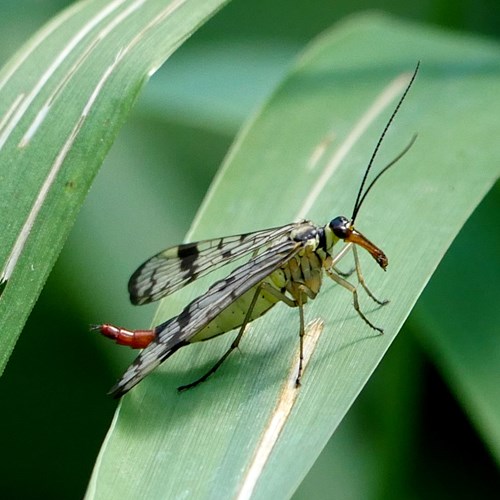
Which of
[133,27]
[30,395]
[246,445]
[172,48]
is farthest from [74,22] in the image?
[30,395]

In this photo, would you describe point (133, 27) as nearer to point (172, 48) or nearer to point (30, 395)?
point (172, 48)

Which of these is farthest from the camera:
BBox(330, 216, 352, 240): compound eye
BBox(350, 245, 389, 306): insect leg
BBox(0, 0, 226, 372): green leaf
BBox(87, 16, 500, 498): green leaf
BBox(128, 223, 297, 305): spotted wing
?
BBox(128, 223, 297, 305): spotted wing

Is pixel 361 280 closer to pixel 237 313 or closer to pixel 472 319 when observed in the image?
pixel 237 313

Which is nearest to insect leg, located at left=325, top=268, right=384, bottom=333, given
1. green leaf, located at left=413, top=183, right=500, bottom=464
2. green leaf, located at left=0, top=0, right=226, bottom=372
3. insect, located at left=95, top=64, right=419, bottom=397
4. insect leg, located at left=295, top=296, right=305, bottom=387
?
insect, located at left=95, top=64, right=419, bottom=397

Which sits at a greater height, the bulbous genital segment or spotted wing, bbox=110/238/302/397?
spotted wing, bbox=110/238/302/397

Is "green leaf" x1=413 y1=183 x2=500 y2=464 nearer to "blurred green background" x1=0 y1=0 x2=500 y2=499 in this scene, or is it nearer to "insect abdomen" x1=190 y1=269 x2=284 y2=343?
"blurred green background" x1=0 y1=0 x2=500 y2=499

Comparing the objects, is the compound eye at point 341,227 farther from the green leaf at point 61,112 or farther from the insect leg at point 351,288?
the green leaf at point 61,112

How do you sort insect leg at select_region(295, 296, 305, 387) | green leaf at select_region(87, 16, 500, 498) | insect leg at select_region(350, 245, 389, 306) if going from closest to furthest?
green leaf at select_region(87, 16, 500, 498), insect leg at select_region(295, 296, 305, 387), insect leg at select_region(350, 245, 389, 306)
